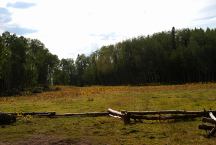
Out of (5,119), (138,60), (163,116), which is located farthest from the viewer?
(138,60)

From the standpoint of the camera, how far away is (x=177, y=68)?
132375mm

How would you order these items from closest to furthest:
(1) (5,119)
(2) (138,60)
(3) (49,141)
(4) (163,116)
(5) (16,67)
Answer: (3) (49,141) < (4) (163,116) < (1) (5,119) < (5) (16,67) < (2) (138,60)

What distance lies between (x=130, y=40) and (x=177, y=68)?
30.2 m

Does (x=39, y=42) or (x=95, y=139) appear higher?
(x=39, y=42)

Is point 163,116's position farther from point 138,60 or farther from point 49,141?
point 138,60

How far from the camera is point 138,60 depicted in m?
140

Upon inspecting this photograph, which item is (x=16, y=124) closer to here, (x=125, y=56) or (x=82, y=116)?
(x=82, y=116)

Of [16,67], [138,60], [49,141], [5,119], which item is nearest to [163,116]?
[49,141]

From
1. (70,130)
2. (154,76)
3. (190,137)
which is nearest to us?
(190,137)

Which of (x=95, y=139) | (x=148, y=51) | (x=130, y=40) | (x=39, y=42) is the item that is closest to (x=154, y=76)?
(x=148, y=51)

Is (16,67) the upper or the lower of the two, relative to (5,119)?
upper

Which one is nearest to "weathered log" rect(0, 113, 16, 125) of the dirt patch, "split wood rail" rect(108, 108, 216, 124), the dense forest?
the dirt patch

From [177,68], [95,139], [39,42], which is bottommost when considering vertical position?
[95,139]

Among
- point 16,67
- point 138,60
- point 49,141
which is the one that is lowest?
point 49,141
